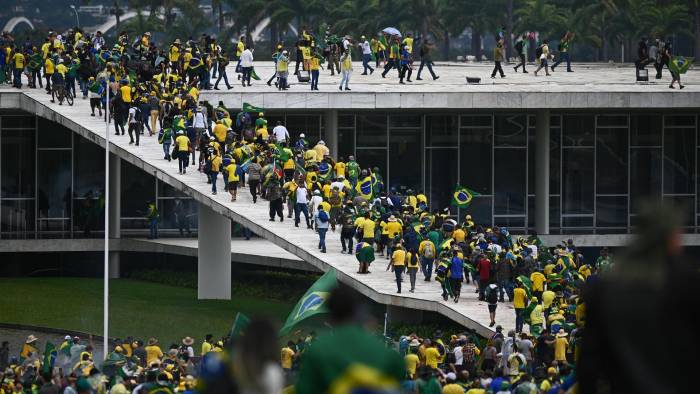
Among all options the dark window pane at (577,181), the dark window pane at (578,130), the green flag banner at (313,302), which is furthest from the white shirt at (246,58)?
the green flag banner at (313,302)

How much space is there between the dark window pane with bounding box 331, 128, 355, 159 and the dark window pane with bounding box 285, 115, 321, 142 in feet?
2.29

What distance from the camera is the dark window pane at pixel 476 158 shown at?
4594 centimetres

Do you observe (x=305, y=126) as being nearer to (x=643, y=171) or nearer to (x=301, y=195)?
(x=643, y=171)

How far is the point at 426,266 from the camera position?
29.9m

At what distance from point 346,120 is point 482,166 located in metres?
4.05

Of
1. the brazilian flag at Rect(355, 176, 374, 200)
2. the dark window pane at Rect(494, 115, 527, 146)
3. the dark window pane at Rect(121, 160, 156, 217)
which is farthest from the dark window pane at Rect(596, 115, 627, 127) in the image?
the brazilian flag at Rect(355, 176, 374, 200)

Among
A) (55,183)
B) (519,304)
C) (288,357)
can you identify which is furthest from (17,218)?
(288,357)

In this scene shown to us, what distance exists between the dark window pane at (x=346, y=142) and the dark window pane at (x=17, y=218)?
27.1ft

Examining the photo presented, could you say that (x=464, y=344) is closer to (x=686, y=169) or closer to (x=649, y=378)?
(x=649, y=378)

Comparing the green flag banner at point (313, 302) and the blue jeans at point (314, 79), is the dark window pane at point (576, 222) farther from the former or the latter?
the green flag banner at point (313, 302)

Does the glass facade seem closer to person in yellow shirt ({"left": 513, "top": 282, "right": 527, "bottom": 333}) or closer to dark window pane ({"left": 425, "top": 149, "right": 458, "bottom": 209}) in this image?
dark window pane ({"left": 425, "top": 149, "right": 458, "bottom": 209})

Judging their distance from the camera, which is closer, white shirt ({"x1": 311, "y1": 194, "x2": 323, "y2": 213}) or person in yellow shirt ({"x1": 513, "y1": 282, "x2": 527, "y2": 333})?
person in yellow shirt ({"x1": 513, "y1": 282, "x2": 527, "y2": 333})

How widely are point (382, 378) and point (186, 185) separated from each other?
28.0m

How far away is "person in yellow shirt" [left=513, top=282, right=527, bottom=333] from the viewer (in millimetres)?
25531
